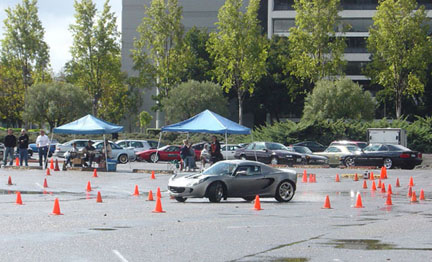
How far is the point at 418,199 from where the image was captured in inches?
851

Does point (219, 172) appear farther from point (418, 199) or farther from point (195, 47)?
point (195, 47)

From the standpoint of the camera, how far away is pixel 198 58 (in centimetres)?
8144

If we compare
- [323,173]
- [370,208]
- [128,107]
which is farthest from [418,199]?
[128,107]

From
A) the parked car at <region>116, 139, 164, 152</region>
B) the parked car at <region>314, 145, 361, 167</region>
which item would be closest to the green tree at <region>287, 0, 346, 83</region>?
the parked car at <region>116, 139, 164, 152</region>

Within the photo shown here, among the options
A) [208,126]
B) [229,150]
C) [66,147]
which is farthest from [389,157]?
[66,147]

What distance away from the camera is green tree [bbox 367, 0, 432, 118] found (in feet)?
226

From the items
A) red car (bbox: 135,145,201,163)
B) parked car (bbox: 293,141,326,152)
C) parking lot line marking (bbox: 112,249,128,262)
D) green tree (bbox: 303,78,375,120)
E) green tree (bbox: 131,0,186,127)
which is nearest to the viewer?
parking lot line marking (bbox: 112,249,128,262)

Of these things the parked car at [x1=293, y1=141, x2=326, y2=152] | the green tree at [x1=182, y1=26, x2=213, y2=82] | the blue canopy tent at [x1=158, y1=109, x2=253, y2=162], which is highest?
the green tree at [x1=182, y1=26, x2=213, y2=82]

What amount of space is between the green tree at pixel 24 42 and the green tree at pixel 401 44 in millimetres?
34369

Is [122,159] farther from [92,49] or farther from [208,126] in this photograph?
[92,49]

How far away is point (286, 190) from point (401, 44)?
171 feet

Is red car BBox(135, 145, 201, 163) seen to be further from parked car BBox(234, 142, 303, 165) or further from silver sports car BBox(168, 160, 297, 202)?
silver sports car BBox(168, 160, 297, 202)

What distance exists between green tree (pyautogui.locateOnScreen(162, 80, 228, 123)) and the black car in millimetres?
31343

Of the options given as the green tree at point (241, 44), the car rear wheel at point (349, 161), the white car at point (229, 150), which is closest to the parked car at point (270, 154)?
the white car at point (229, 150)
